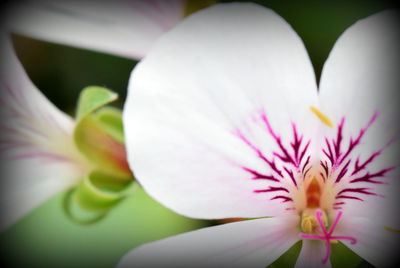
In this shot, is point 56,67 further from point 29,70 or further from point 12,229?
point 12,229

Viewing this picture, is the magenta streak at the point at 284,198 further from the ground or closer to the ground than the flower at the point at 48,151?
further from the ground

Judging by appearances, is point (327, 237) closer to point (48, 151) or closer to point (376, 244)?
point (376, 244)

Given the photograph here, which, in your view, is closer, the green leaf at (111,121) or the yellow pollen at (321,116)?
the yellow pollen at (321,116)

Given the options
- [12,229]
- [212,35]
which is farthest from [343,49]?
[12,229]

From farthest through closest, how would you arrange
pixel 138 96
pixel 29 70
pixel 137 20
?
pixel 29 70
pixel 137 20
pixel 138 96

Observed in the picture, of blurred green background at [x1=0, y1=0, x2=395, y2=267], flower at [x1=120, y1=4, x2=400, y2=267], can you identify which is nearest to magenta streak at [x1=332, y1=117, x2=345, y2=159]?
flower at [x1=120, y1=4, x2=400, y2=267]

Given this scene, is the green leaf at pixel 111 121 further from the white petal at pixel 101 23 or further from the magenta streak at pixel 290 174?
the magenta streak at pixel 290 174

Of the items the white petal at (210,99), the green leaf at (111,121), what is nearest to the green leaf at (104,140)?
the green leaf at (111,121)
